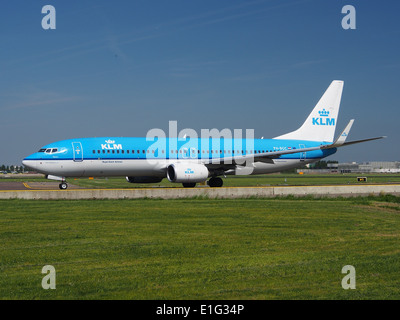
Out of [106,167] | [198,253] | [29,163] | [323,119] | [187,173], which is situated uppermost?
[323,119]

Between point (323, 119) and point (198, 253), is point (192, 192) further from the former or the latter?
point (323, 119)

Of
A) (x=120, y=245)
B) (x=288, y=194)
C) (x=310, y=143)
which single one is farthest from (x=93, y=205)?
(x=310, y=143)

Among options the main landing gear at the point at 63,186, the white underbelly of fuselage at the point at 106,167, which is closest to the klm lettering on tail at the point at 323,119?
the white underbelly of fuselage at the point at 106,167

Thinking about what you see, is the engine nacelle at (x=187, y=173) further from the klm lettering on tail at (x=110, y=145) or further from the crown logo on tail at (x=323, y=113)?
the crown logo on tail at (x=323, y=113)

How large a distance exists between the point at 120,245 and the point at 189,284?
4.12 m

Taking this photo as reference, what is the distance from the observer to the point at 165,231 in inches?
576

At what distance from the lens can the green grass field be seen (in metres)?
8.28

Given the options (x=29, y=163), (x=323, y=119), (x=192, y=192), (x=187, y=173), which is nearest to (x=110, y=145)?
(x=29, y=163)

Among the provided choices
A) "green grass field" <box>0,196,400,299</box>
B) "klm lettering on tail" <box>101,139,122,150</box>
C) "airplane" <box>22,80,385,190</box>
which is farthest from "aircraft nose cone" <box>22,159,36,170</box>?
"green grass field" <box>0,196,400,299</box>

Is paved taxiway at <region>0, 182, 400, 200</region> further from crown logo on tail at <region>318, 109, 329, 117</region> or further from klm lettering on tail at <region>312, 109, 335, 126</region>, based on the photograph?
crown logo on tail at <region>318, 109, 329, 117</region>

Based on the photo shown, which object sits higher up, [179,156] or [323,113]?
[323,113]

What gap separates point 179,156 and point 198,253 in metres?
25.3

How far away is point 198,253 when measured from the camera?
37.1ft

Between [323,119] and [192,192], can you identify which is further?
[323,119]
